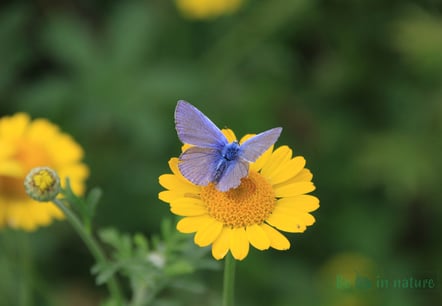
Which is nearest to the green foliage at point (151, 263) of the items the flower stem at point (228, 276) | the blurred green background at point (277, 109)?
the flower stem at point (228, 276)

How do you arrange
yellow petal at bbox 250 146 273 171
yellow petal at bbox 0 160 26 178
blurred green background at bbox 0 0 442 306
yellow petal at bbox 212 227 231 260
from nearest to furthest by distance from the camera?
yellow petal at bbox 212 227 231 260
yellow petal at bbox 250 146 273 171
yellow petal at bbox 0 160 26 178
blurred green background at bbox 0 0 442 306

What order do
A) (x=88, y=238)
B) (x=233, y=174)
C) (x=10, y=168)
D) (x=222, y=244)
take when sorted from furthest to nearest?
(x=10, y=168)
(x=88, y=238)
(x=233, y=174)
(x=222, y=244)

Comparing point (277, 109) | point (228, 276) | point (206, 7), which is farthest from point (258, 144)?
point (206, 7)

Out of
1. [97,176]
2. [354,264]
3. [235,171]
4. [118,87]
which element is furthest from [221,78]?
[235,171]

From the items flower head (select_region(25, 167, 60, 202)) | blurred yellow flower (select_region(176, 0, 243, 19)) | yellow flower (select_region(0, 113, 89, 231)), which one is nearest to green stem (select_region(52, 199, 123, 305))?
flower head (select_region(25, 167, 60, 202))

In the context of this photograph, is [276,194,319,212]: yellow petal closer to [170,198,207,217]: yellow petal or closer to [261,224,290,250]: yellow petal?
[261,224,290,250]: yellow petal

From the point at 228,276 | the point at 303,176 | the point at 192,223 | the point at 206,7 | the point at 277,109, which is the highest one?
the point at 206,7

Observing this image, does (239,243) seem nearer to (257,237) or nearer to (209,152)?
(257,237)

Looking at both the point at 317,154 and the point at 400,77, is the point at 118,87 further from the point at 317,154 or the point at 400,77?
the point at 400,77
